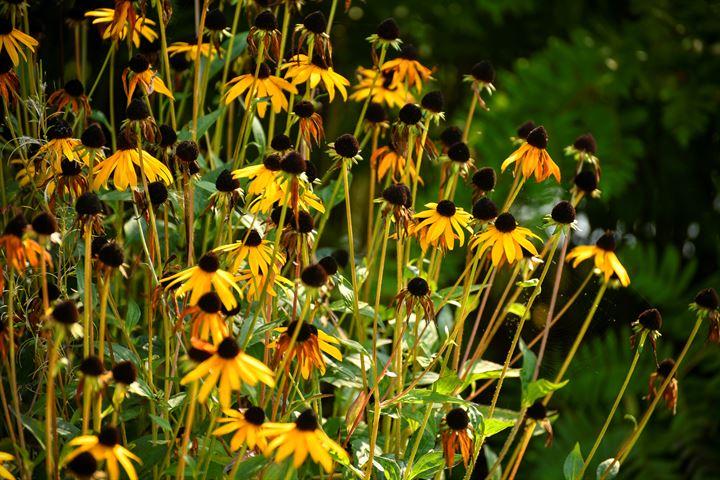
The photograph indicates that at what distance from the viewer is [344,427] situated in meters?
Answer: 0.78

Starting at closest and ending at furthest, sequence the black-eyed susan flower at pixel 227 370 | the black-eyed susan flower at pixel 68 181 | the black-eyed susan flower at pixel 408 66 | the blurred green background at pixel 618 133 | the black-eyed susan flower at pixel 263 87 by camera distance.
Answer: the black-eyed susan flower at pixel 227 370 < the black-eyed susan flower at pixel 68 181 < the black-eyed susan flower at pixel 263 87 < the black-eyed susan flower at pixel 408 66 < the blurred green background at pixel 618 133

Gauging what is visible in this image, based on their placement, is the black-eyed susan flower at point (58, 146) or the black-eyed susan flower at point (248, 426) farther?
the black-eyed susan flower at point (58, 146)

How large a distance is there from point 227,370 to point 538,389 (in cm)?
28

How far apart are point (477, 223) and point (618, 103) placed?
1.26 meters

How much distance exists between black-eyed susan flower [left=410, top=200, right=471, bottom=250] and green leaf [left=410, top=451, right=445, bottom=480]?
0.54 ft

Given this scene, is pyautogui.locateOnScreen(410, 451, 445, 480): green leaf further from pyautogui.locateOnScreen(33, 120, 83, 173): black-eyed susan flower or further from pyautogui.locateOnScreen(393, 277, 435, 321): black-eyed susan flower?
pyautogui.locateOnScreen(33, 120, 83, 173): black-eyed susan flower

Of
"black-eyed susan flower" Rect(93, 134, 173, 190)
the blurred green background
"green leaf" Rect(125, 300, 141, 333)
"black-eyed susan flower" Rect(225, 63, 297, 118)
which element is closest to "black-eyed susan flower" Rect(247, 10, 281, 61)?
"black-eyed susan flower" Rect(225, 63, 297, 118)

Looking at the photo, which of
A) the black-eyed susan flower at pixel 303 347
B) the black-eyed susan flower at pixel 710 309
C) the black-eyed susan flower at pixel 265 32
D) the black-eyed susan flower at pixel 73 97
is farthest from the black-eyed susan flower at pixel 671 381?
the black-eyed susan flower at pixel 73 97

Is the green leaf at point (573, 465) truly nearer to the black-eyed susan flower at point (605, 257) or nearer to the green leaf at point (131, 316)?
the black-eyed susan flower at point (605, 257)

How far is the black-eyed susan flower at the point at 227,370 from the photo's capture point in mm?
520

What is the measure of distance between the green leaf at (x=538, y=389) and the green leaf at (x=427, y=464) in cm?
8

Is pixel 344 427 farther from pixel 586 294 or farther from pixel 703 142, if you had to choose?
pixel 703 142

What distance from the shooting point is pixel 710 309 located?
721 mm

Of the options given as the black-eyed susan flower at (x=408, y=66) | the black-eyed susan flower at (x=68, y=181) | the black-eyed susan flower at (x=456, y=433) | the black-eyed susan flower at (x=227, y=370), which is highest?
the black-eyed susan flower at (x=408, y=66)
